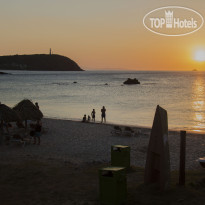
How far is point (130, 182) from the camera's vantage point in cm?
887

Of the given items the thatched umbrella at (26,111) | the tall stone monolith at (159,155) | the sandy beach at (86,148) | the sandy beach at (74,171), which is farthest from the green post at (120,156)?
the thatched umbrella at (26,111)

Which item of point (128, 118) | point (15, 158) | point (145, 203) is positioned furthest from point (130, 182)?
point (128, 118)

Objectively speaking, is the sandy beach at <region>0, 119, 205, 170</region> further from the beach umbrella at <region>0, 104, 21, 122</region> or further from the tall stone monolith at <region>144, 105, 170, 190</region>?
the tall stone monolith at <region>144, 105, 170, 190</region>

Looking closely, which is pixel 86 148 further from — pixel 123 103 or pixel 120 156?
pixel 123 103

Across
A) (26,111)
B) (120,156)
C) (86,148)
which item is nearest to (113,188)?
(120,156)

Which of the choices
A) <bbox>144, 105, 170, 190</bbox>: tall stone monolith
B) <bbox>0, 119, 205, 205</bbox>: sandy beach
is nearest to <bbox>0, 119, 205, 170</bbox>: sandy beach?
<bbox>0, 119, 205, 205</bbox>: sandy beach

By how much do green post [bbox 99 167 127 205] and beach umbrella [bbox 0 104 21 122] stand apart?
28.3 feet

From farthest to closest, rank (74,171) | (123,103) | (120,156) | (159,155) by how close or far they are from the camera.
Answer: (123,103)
(74,171)
(120,156)
(159,155)

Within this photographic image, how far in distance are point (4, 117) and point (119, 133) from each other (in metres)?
6.46

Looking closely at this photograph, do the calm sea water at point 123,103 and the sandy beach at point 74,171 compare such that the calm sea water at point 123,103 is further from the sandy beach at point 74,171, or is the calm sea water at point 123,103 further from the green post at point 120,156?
the green post at point 120,156

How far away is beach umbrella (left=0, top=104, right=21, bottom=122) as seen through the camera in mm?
14430

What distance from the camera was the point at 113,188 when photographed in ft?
22.4

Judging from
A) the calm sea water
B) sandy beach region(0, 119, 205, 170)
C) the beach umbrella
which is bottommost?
the calm sea water

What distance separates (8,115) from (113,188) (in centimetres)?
898
